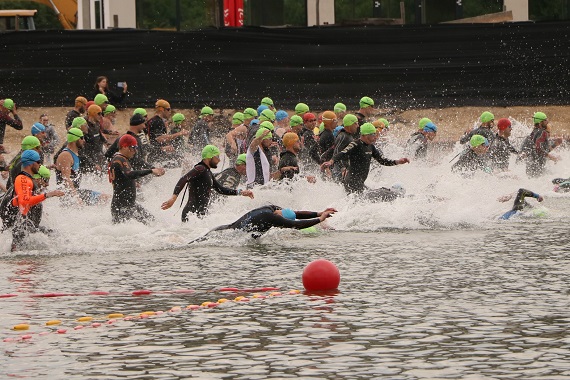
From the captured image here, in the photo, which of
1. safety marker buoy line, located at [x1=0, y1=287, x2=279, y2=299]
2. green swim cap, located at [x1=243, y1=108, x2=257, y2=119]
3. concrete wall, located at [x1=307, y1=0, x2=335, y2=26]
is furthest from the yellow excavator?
safety marker buoy line, located at [x1=0, y1=287, x2=279, y2=299]

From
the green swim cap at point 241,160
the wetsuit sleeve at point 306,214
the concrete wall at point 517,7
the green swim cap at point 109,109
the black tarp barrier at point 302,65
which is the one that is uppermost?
the concrete wall at point 517,7

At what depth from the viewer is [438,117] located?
31.0 m

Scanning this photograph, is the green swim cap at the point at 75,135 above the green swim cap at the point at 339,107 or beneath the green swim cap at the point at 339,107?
beneath

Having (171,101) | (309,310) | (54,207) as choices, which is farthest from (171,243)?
(171,101)

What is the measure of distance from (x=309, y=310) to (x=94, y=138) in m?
11.4

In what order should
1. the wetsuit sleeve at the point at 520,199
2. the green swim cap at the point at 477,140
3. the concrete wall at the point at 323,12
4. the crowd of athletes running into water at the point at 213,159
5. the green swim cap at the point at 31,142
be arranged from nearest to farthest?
the crowd of athletes running into water at the point at 213,159 < the green swim cap at the point at 31,142 < the wetsuit sleeve at the point at 520,199 < the green swim cap at the point at 477,140 < the concrete wall at the point at 323,12

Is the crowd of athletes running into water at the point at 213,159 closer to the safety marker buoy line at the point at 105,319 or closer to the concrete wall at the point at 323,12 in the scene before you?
the safety marker buoy line at the point at 105,319

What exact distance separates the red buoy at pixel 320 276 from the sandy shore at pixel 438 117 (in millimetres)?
17690

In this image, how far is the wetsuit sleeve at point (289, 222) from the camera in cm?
1634

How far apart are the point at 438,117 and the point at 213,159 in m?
13.8

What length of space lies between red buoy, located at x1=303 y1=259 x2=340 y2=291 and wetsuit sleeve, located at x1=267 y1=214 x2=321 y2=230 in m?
3.17

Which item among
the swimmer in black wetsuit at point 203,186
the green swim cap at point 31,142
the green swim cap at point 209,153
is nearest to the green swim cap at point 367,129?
the swimmer in black wetsuit at point 203,186

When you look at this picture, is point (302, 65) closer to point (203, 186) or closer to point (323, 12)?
point (323, 12)

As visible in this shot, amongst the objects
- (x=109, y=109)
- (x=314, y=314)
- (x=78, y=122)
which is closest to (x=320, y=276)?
(x=314, y=314)
